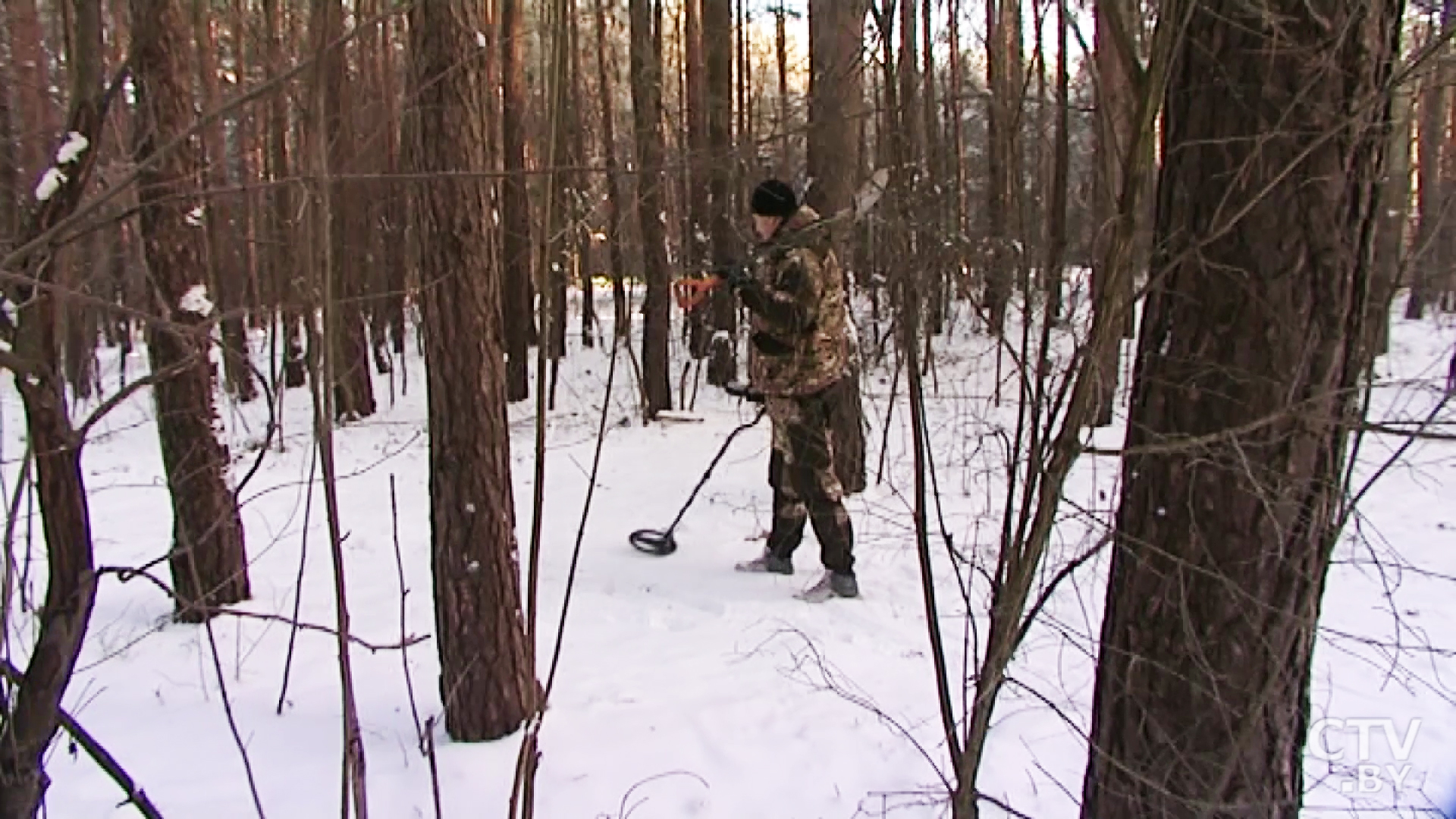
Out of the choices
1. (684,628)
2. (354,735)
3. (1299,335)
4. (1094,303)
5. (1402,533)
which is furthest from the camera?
(1402,533)

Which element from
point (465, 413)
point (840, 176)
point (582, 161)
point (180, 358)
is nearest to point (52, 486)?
point (465, 413)

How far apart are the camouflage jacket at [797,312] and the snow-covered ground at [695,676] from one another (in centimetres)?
77

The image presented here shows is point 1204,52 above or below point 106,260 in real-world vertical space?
above

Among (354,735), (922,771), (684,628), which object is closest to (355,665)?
(684,628)

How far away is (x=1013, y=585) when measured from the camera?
1.79 meters

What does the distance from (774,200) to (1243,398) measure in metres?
3.06

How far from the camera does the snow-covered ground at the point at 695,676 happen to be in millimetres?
2988

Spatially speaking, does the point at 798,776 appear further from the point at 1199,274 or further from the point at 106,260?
the point at 106,260

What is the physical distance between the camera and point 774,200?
187 inches

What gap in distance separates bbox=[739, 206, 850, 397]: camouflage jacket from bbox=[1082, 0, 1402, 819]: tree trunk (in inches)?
105

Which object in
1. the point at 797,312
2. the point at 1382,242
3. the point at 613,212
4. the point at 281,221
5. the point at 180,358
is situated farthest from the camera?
the point at 613,212

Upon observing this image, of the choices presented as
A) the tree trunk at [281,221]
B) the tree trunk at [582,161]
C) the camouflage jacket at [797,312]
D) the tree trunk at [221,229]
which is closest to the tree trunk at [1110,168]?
the tree trunk at [281,221]

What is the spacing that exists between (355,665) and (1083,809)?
291cm

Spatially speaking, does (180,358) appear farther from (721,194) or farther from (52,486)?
(721,194)
